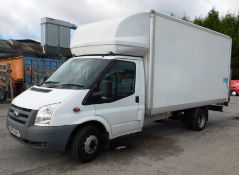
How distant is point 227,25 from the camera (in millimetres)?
29781

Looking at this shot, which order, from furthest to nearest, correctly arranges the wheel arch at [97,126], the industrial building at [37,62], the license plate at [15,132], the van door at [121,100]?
the industrial building at [37,62] < the van door at [121,100] < the wheel arch at [97,126] < the license plate at [15,132]

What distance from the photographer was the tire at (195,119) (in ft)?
26.0

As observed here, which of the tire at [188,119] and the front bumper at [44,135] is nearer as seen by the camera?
the front bumper at [44,135]

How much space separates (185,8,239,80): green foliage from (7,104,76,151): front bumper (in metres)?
26.5

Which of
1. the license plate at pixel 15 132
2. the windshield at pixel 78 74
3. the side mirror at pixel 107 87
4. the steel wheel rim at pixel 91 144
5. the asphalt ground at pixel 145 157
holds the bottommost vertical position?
the asphalt ground at pixel 145 157

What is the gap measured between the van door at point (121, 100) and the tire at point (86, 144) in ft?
1.20

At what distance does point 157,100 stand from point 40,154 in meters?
2.88

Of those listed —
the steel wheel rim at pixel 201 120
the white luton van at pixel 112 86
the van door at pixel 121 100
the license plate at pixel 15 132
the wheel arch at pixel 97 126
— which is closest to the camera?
the white luton van at pixel 112 86

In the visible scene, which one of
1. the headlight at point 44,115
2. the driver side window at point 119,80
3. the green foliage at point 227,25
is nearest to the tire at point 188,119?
the driver side window at point 119,80

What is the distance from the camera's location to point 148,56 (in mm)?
5926

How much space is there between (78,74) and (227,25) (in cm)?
2869

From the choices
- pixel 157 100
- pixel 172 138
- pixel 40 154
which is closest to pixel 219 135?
pixel 172 138

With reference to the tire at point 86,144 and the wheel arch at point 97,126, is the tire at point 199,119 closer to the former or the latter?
the wheel arch at point 97,126

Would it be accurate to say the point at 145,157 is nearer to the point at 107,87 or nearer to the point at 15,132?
the point at 107,87
